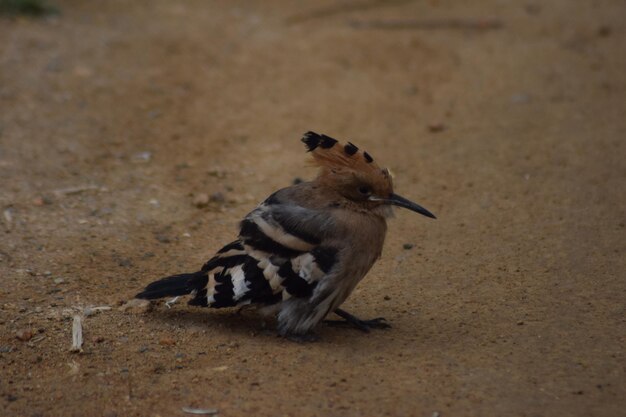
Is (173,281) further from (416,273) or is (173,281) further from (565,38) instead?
(565,38)

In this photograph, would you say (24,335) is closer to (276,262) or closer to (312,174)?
(276,262)

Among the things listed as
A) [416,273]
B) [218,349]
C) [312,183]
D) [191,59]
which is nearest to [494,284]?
[416,273]

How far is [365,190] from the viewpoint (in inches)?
190

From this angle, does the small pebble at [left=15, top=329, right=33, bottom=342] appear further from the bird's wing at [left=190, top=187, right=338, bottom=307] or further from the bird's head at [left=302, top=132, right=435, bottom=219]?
the bird's head at [left=302, top=132, right=435, bottom=219]

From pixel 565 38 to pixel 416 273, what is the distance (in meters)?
4.97

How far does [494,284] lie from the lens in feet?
17.5

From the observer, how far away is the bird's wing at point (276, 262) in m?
4.65

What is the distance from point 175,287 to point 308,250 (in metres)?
0.75

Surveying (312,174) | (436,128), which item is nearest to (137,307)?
(312,174)

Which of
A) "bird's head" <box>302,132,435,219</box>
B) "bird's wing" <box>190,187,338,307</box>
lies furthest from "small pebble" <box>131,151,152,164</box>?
"bird's head" <box>302,132,435,219</box>

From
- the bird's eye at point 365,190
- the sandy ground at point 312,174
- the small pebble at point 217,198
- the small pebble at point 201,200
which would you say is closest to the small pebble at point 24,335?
the sandy ground at point 312,174

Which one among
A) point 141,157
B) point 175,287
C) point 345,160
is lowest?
point 175,287

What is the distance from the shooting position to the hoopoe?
4660 mm

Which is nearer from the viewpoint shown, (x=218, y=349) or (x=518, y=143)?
(x=218, y=349)
